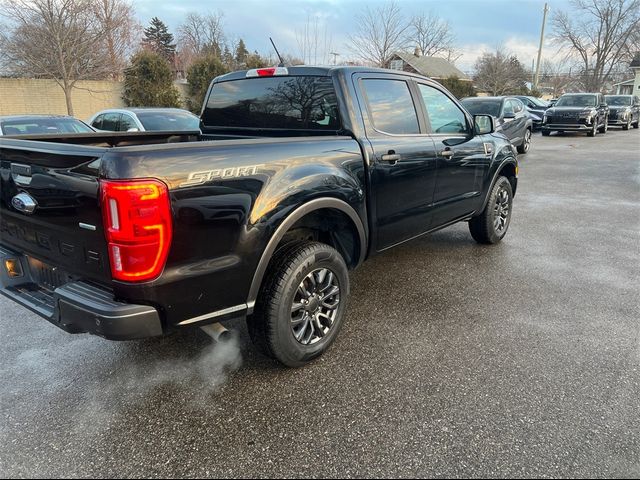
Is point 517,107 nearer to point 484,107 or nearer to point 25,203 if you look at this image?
point 484,107

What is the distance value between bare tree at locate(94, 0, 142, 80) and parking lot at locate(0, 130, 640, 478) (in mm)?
17771

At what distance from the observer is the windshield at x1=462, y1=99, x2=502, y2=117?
1240cm

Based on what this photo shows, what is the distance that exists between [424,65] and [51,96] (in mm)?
29847

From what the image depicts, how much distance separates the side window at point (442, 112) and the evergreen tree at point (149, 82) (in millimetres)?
17673

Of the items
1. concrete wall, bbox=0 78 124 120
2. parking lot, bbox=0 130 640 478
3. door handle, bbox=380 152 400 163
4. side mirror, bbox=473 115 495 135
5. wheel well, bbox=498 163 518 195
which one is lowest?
parking lot, bbox=0 130 640 478

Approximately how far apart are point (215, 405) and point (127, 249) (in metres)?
1.06

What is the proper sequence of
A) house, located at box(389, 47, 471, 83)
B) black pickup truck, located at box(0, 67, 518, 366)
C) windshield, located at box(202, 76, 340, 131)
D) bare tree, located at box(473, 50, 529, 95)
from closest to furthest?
1. black pickup truck, located at box(0, 67, 518, 366)
2. windshield, located at box(202, 76, 340, 131)
3. house, located at box(389, 47, 471, 83)
4. bare tree, located at box(473, 50, 529, 95)

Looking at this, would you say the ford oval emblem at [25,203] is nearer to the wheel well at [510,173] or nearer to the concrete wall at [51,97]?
the wheel well at [510,173]

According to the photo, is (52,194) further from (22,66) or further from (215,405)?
(22,66)

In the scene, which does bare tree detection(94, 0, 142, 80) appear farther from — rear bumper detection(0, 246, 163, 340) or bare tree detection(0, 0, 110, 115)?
rear bumper detection(0, 246, 163, 340)

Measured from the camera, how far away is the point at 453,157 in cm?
426

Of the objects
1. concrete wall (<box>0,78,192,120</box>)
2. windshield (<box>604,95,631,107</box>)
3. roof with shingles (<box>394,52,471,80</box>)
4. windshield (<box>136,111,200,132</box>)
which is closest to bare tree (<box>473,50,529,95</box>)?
roof with shingles (<box>394,52,471,80</box>)

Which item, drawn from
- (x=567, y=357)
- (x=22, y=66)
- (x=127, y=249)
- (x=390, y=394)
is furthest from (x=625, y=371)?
(x=22, y=66)

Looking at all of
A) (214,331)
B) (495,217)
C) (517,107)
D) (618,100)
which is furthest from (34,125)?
(618,100)
